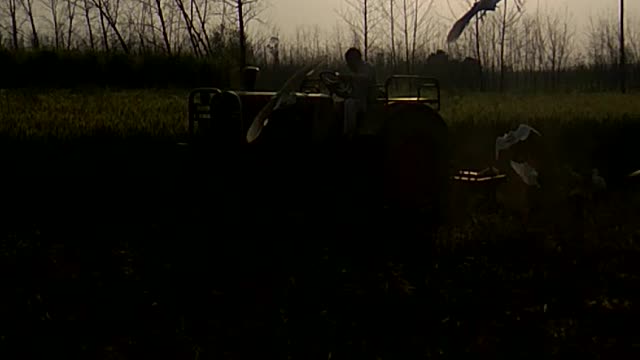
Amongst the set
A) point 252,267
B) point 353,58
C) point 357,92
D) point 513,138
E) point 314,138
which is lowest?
point 252,267

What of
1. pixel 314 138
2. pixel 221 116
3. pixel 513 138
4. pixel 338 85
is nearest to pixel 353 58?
pixel 338 85

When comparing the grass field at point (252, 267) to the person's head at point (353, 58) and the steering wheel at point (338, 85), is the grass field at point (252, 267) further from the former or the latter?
the person's head at point (353, 58)

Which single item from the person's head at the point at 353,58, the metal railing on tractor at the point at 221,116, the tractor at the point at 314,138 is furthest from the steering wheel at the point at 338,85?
the metal railing on tractor at the point at 221,116

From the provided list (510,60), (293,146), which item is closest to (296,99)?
(293,146)

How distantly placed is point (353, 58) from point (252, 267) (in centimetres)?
259

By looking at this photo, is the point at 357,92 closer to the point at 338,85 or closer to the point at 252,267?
the point at 338,85

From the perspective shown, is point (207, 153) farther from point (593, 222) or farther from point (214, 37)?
point (214, 37)

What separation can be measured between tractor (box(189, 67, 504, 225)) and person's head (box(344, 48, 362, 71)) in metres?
0.21

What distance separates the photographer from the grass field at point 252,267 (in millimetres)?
4559

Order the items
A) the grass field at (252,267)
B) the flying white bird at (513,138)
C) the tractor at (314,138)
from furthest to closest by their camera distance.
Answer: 1. the flying white bird at (513,138)
2. the tractor at (314,138)
3. the grass field at (252,267)

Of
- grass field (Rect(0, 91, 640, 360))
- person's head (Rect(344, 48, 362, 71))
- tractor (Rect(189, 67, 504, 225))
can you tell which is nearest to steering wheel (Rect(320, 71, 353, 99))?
tractor (Rect(189, 67, 504, 225))

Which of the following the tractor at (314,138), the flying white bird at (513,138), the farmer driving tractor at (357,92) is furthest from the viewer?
the flying white bird at (513,138)

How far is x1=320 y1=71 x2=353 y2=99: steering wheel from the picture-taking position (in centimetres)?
780

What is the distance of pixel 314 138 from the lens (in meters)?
7.88
